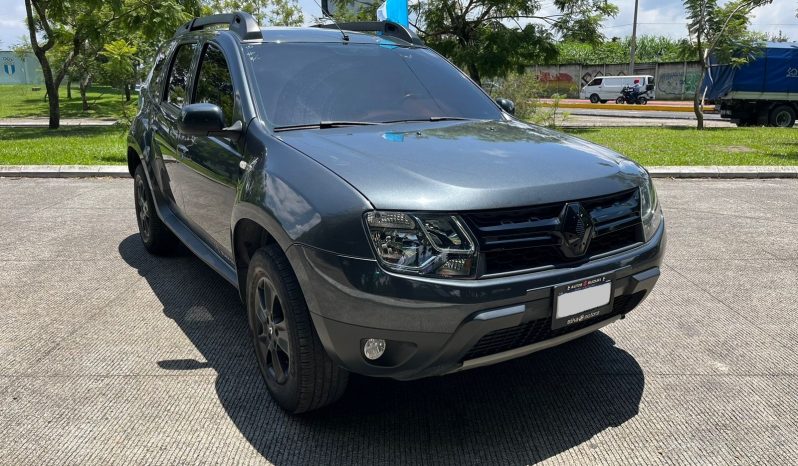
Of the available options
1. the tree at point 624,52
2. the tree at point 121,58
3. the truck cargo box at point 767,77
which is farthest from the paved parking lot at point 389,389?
the tree at point 624,52

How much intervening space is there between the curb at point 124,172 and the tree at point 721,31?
491 inches

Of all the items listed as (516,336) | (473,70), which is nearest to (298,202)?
(516,336)

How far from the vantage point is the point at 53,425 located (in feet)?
9.88

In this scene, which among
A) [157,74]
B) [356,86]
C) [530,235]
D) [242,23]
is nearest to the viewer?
[530,235]

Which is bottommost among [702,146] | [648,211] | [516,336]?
[702,146]

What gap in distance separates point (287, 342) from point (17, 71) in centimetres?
7254

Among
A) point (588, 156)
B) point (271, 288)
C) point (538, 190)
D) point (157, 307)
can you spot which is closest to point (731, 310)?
point (588, 156)

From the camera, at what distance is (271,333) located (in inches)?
122

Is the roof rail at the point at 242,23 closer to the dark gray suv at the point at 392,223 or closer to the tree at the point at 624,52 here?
the dark gray suv at the point at 392,223

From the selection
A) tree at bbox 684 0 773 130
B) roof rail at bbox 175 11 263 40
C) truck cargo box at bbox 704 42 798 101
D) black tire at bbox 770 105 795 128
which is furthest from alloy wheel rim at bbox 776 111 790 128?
roof rail at bbox 175 11 263 40

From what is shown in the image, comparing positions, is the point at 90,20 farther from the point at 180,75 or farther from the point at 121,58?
the point at 180,75

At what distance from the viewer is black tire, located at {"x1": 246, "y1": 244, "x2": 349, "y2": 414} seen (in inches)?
108

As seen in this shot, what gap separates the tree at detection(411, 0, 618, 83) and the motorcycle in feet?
→ 78.5

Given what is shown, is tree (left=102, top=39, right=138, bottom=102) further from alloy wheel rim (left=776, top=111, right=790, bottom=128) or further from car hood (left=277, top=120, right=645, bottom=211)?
alloy wheel rim (left=776, top=111, right=790, bottom=128)
